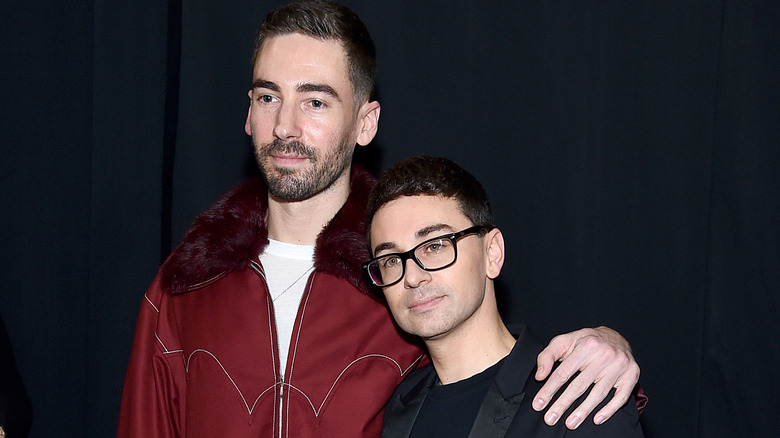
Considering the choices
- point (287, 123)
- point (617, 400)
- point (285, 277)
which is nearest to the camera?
point (617, 400)

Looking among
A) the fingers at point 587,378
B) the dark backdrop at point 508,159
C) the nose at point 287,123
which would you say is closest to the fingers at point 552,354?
the fingers at point 587,378

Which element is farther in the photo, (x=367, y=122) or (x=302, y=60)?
(x=367, y=122)

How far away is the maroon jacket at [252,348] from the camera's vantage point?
1614 millimetres

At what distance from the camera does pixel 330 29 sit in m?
1.72

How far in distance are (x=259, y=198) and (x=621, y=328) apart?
137 centimetres

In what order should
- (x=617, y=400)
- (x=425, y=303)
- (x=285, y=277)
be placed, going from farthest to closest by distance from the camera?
(x=285, y=277)
(x=425, y=303)
(x=617, y=400)

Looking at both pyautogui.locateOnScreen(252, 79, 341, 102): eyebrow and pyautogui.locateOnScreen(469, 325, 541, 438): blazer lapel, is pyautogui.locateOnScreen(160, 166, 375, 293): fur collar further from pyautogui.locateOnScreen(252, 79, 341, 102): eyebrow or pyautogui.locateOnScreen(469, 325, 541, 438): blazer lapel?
pyautogui.locateOnScreen(469, 325, 541, 438): blazer lapel

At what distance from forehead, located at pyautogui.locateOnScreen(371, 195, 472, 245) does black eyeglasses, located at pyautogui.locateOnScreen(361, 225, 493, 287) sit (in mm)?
24

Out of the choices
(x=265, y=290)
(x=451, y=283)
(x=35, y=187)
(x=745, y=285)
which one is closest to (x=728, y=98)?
(x=745, y=285)

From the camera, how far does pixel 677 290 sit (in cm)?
254

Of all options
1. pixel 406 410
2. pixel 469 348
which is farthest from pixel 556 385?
pixel 406 410

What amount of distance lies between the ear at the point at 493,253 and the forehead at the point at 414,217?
0.24 ft

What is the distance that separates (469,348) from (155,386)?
2.29 ft

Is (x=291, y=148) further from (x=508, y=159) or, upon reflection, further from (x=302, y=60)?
(x=508, y=159)
